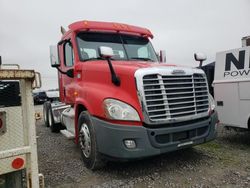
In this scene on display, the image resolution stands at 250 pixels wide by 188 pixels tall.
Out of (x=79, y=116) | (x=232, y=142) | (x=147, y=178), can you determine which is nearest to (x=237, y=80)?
(x=232, y=142)

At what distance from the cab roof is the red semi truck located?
306 millimetres

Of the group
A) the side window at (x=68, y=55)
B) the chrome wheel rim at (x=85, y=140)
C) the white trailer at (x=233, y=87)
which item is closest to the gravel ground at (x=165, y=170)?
the chrome wheel rim at (x=85, y=140)

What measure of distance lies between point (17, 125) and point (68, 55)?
3.37 meters

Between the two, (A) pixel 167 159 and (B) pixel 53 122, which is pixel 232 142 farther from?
(B) pixel 53 122

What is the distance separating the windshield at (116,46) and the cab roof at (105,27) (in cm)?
11

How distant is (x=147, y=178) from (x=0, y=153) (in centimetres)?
237

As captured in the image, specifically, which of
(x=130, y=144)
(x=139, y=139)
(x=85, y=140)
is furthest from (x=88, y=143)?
(x=139, y=139)

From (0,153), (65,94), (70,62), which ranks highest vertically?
(70,62)

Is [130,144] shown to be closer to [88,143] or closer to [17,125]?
[88,143]

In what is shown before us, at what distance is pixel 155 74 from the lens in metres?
4.01

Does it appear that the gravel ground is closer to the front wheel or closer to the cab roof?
the front wheel

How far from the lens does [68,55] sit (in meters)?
5.78

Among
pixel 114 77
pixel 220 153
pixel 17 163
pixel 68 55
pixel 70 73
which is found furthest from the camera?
pixel 68 55

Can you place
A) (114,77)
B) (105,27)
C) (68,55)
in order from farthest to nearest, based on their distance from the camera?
(68,55) < (105,27) < (114,77)
